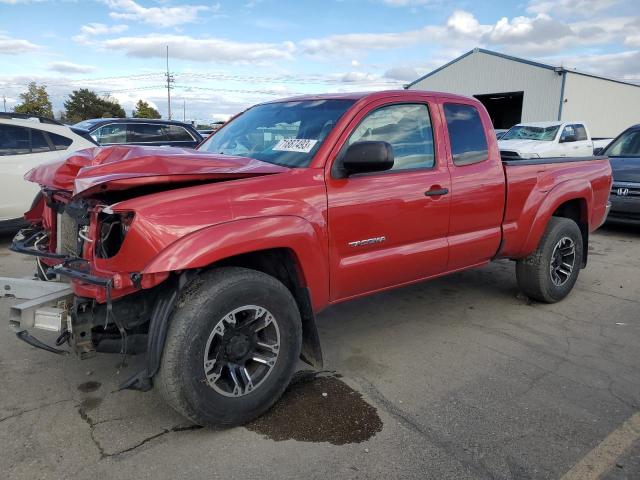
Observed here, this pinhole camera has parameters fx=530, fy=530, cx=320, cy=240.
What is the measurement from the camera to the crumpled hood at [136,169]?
265 cm

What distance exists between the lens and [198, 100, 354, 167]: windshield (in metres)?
3.48

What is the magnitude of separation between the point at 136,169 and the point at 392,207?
1.66m

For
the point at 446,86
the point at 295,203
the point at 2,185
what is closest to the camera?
the point at 295,203

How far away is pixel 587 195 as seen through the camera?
17.1ft

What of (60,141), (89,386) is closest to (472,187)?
(89,386)

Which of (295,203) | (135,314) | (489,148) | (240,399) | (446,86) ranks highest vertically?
(446,86)

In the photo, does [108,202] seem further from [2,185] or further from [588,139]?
[588,139]

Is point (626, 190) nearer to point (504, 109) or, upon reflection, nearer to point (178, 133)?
point (178, 133)

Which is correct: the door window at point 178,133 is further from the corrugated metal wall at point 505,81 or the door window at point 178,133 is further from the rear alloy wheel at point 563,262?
the corrugated metal wall at point 505,81

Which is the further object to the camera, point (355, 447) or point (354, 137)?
point (354, 137)

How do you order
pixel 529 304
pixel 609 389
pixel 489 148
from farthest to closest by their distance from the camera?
pixel 529 304, pixel 489 148, pixel 609 389

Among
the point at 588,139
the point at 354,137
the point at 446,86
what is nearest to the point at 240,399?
the point at 354,137

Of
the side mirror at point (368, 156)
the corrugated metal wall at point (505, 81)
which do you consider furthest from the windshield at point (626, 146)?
the corrugated metal wall at point (505, 81)

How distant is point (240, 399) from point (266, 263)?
31.7 inches
